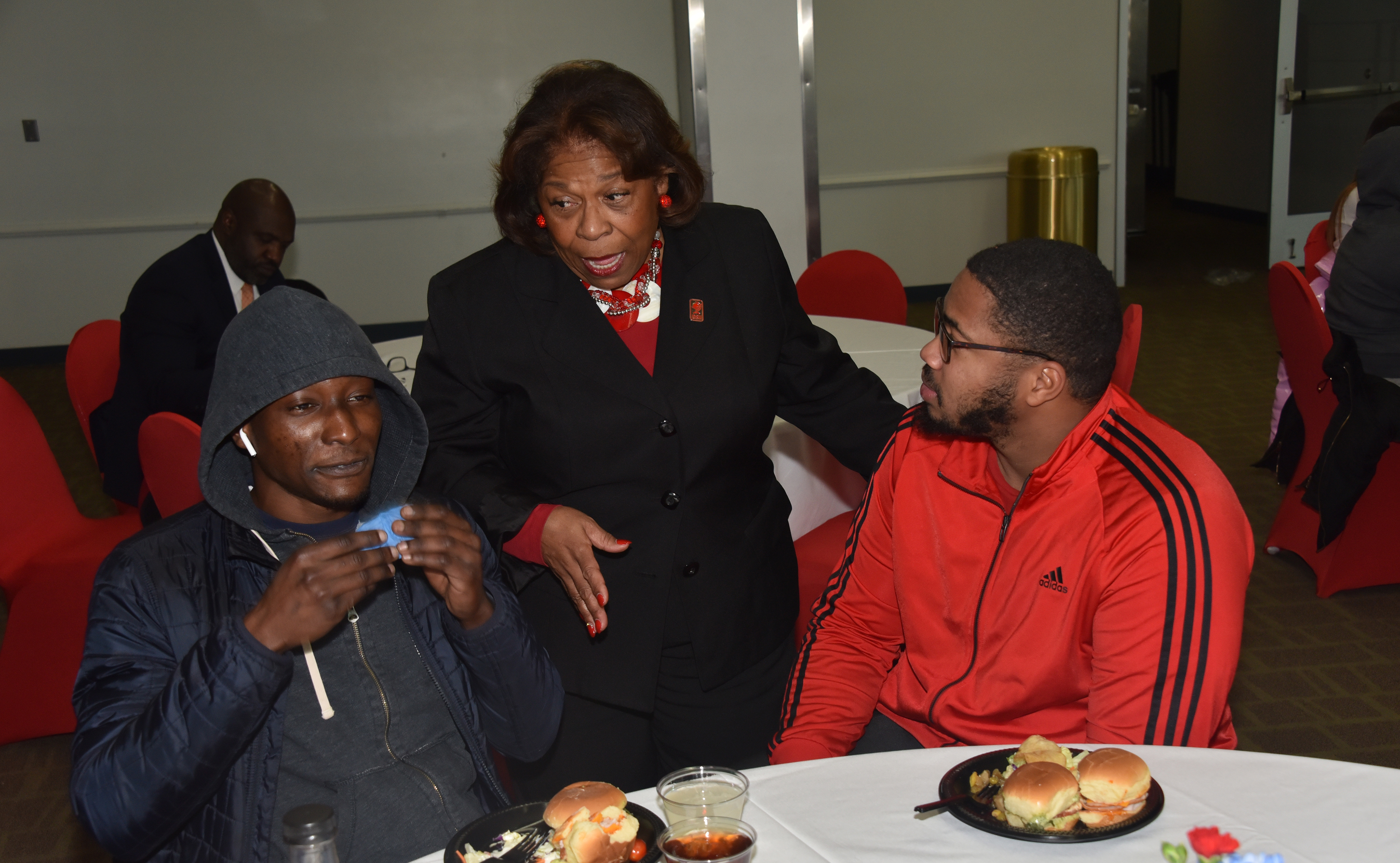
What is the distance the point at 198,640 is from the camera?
1.49 meters

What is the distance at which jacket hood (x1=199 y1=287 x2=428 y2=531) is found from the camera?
5.19 ft

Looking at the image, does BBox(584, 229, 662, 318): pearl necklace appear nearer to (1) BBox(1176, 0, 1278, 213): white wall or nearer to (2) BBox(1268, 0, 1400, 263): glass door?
(2) BBox(1268, 0, 1400, 263): glass door

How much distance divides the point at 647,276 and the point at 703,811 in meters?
1.04

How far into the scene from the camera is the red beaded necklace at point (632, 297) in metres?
1.94

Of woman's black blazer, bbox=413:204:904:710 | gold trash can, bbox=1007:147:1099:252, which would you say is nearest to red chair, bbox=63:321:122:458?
woman's black blazer, bbox=413:204:904:710

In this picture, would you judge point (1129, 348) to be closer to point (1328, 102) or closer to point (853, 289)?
point (853, 289)

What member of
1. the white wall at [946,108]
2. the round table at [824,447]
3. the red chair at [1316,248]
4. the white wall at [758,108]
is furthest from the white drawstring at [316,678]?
the white wall at [946,108]

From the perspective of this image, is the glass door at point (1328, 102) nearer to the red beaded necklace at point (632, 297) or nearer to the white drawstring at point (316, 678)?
the red beaded necklace at point (632, 297)

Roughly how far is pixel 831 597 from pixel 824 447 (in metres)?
0.78

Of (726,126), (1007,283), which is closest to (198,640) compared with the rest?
(1007,283)

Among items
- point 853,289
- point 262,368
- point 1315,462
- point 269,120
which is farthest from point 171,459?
point 269,120

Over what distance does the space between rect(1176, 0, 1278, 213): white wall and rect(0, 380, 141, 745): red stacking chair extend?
10405mm

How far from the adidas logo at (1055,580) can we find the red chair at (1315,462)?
7.71 ft

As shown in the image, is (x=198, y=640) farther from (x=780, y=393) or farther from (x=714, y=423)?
(x=780, y=393)
